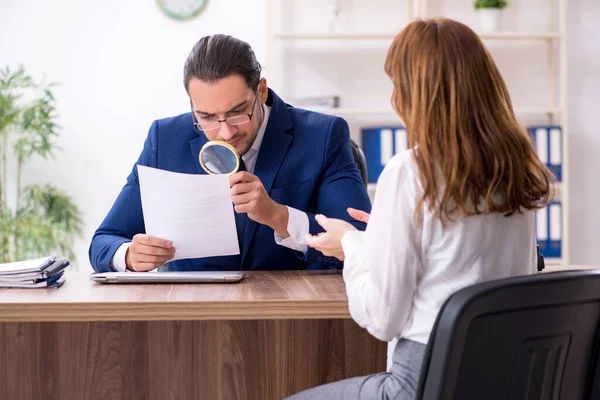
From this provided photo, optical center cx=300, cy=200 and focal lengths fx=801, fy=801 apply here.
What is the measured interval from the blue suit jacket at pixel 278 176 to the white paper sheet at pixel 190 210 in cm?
30

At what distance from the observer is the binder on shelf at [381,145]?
166 inches

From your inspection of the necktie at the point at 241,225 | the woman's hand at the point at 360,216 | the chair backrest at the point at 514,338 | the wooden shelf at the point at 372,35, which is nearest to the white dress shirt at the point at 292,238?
the necktie at the point at 241,225

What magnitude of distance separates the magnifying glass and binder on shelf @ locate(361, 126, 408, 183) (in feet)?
7.57

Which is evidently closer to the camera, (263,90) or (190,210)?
(190,210)

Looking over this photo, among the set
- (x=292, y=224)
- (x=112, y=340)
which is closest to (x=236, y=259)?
(x=292, y=224)

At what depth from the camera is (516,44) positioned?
4.48 m

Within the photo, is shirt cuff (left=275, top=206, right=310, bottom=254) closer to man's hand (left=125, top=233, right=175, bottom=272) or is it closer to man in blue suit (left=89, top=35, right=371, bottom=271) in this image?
man in blue suit (left=89, top=35, right=371, bottom=271)

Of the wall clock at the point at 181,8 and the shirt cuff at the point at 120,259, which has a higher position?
the wall clock at the point at 181,8

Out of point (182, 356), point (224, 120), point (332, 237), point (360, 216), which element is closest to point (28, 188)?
point (224, 120)

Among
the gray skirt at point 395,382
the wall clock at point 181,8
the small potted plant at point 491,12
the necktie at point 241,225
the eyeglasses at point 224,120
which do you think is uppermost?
the wall clock at point 181,8

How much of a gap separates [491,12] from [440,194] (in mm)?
3293

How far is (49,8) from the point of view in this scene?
4477 mm

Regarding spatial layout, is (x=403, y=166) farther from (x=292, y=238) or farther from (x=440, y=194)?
(x=292, y=238)

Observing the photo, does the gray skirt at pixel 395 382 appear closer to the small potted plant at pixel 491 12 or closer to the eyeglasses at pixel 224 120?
the eyeglasses at pixel 224 120
